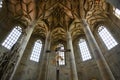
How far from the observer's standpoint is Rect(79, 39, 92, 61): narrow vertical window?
17.2m

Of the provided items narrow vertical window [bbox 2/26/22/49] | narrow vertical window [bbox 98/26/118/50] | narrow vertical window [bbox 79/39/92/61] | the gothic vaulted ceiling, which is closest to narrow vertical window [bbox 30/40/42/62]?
the gothic vaulted ceiling

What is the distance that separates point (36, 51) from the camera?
1820 centimetres

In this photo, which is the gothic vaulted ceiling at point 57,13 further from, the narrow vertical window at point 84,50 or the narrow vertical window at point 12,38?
the narrow vertical window at point 84,50

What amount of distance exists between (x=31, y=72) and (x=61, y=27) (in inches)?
347

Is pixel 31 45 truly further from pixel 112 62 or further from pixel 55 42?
pixel 112 62

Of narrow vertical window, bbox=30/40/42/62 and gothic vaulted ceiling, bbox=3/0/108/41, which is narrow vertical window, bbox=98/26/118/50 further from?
narrow vertical window, bbox=30/40/42/62

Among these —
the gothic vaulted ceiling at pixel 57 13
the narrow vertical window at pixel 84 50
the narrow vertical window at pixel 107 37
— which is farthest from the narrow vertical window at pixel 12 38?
the narrow vertical window at pixel 107 37

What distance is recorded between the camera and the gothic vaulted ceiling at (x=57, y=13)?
18312mm

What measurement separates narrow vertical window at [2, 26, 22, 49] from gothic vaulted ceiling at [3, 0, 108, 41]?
1786 mm

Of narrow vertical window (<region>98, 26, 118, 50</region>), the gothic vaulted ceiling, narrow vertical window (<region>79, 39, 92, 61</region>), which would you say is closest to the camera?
narrow vertical window (<region>98, 26, 118, 50</region>)

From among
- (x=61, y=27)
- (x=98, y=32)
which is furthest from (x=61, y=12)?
(x=98, y=32)

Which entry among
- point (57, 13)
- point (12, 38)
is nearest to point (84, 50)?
point (57, 13)

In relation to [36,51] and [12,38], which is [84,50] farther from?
[12,38]

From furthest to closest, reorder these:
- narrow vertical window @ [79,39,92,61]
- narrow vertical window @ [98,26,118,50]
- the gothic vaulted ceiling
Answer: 1. the gothic vaulted ceiling
2. narrow vertical window @ [79,39,92,61]
3. narrow vertical window @ [98,26,118,50]
